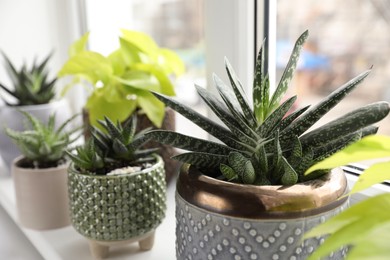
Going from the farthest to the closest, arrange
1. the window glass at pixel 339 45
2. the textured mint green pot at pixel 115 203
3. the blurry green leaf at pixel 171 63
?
the blurry green leaf at pixel 171 63 → the window glass at pixel 339 45 → the textured mint green pot at pixel 115 203

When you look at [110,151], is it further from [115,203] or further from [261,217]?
[261,217]

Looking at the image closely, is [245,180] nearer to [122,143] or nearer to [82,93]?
[122,143]

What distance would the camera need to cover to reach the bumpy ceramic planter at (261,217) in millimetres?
301

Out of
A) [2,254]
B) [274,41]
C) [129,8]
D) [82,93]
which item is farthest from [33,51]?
[274,41]

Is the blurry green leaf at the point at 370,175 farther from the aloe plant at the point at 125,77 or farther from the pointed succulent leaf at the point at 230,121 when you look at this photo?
the aloe plant at the point at 125,77

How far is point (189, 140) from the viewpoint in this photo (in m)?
0.35

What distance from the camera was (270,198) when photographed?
0.30 m

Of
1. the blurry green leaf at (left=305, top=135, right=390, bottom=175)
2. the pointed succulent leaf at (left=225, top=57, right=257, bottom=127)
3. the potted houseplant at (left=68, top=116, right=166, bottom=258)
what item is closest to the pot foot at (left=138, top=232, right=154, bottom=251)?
the potted houseplant at (left=68, top=116, right=166, bottom=258)

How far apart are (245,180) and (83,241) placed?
33 cm

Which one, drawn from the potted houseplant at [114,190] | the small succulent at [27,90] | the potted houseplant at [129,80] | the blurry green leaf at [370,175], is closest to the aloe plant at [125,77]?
the potted houseplant at [129,80]

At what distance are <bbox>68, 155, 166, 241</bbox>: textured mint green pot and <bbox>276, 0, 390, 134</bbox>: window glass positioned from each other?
0.88ft

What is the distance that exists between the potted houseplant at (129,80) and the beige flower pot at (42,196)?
93mm

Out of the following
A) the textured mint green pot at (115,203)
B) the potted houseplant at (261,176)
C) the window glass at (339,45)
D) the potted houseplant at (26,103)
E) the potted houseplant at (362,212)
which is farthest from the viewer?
the potted houseplant at (26,103)

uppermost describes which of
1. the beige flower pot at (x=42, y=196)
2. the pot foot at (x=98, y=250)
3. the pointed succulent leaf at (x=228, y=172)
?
the pointed succulent leaf at (x=228, y=172)
